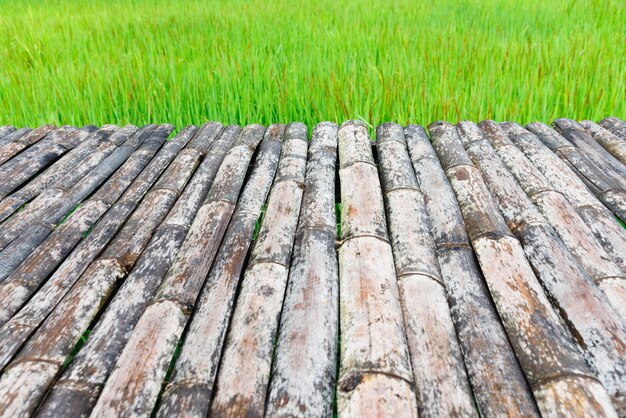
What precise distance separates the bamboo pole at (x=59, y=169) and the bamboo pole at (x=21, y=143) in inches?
11.6

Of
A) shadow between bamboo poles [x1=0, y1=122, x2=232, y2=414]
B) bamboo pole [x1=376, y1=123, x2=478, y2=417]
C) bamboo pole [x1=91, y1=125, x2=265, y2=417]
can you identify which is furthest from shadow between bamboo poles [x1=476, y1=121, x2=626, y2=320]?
shadow between bamboo poles [x1=0, y1=122, x2=232, y2=414]

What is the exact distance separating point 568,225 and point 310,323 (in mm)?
1143

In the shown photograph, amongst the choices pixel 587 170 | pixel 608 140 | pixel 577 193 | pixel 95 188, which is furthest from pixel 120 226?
pixel 608 140

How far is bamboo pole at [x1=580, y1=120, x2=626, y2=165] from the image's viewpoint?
2.60 meters

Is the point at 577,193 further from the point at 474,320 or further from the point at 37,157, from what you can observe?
the point at 37,157

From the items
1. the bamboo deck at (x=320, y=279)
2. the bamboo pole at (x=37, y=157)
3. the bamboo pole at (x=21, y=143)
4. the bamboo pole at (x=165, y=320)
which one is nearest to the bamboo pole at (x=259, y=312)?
the bamboo deck at (x=320, y=279)

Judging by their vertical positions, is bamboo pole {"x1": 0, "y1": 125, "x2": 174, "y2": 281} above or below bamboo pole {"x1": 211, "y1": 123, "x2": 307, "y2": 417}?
below

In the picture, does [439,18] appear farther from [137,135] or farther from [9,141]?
[9,141]

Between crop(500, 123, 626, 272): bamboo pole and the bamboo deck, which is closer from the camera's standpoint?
the bamboo deck

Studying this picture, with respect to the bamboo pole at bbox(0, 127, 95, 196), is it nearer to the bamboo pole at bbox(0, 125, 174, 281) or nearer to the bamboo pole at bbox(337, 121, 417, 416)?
the bamboo pole at bbox(0, 125, 174, 281)

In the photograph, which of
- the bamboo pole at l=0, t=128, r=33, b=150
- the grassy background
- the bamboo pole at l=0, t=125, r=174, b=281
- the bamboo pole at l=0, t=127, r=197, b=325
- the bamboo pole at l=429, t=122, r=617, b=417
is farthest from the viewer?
the grassy background

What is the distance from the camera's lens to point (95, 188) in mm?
2479

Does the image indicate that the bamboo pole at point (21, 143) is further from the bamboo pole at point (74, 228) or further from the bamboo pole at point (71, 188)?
the bamboo pole at point (74, 228)

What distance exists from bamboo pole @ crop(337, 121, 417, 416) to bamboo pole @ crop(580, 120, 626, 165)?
139 centimetres
